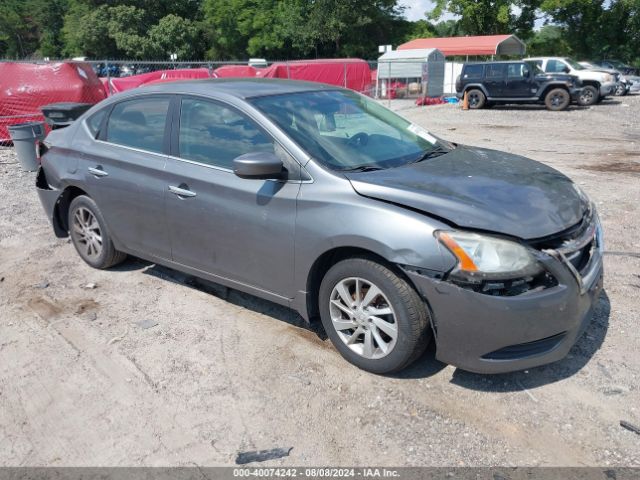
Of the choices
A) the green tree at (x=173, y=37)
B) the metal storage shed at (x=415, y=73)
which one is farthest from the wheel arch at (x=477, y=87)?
the green tree at (x=173, y=37)

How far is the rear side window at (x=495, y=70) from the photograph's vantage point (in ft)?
67.5

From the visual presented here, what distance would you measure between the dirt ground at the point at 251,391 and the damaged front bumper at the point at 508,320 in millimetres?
305

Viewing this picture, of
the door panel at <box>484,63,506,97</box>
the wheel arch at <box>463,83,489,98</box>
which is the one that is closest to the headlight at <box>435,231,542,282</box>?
the door panel at <box>484,63,506,97</box>

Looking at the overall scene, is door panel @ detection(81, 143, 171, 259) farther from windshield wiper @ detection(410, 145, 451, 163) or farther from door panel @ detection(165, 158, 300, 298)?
windshield wiper @ detection(410, 145, 451, 163)

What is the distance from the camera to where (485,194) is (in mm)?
3158

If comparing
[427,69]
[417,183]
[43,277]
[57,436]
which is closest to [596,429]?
[417,183]

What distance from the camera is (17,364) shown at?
367cm

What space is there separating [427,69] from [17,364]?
25401mm

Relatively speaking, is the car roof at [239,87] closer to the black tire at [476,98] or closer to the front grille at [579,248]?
the front grille at [579,248]

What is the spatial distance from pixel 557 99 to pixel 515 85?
1.58 m

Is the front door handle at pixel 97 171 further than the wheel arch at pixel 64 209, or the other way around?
the wheel arch at pixel 64 209

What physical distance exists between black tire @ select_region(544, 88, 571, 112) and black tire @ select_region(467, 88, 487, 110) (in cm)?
238

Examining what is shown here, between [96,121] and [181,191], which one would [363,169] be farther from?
[96,121]

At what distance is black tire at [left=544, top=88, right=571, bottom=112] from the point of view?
19.5m
